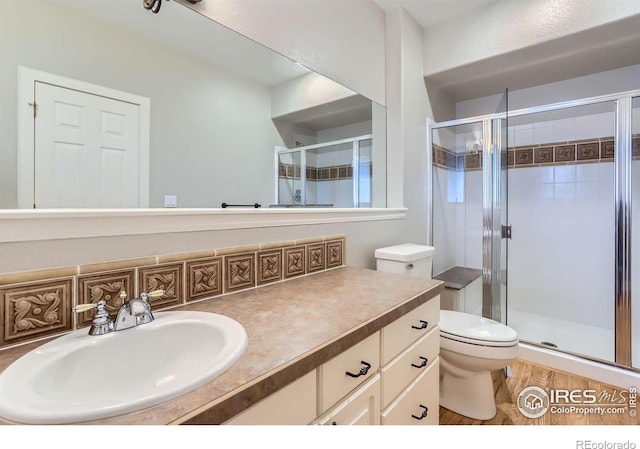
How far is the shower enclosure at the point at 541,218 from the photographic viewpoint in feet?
7.59

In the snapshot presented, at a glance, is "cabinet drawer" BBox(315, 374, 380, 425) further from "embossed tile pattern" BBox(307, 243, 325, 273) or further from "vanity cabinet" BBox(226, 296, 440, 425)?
"embossed tile pattern" BBox(307, 243, 325, 273)

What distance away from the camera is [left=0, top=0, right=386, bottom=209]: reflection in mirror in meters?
0.87

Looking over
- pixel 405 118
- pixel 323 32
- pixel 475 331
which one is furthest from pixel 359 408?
pixel 405 118

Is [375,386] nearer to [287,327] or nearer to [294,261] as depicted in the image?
[287,327]

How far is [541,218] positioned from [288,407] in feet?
9.86

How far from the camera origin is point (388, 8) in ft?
7.40

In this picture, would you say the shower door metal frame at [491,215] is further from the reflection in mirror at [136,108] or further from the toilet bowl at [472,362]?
the reflection in mirror at [136,108]

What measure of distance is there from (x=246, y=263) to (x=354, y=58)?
62.3 inches

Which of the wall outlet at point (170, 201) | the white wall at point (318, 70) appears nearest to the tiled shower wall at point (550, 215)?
the white wall at point (318, 70)

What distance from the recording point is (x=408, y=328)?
1067 millimetres

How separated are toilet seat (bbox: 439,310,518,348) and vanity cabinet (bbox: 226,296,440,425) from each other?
15.1 inches

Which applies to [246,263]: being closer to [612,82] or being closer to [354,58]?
[354,58]

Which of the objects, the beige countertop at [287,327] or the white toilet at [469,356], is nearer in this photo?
the beige countertop at [287,327]
